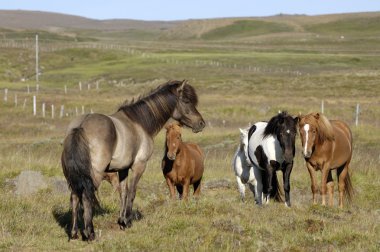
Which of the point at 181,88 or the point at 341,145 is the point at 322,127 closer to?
the point at 341,145

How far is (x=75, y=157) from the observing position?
899 centimetres

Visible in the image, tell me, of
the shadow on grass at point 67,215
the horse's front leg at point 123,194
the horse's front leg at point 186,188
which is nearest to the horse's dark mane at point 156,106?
the horse's front leg at point 123,194

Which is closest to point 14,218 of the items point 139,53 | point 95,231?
point 95,231

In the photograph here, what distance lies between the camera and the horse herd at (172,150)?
9.19m

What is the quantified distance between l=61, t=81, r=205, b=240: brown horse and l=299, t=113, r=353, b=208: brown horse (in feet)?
8.63

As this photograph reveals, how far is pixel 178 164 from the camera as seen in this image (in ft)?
46.0

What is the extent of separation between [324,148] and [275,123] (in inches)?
47.6

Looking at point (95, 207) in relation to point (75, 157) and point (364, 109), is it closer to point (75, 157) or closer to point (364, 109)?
point (75, 157)

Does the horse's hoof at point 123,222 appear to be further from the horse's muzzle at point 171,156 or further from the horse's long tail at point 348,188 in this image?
the horse's long tail at point 348,188

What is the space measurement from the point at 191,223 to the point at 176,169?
13.0ft

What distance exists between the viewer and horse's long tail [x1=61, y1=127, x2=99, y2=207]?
8.99 metres

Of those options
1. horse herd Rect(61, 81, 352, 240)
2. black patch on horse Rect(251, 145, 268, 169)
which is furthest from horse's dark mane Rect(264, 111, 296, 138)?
black patch on horse Rect(251, 145, 268, 169)

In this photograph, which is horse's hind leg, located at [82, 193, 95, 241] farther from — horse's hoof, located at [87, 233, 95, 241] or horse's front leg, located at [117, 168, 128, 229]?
horse's front leg, located at [117, 168, 128, 229]

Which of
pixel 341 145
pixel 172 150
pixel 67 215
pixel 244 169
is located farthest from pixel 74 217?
pixel 341 145
